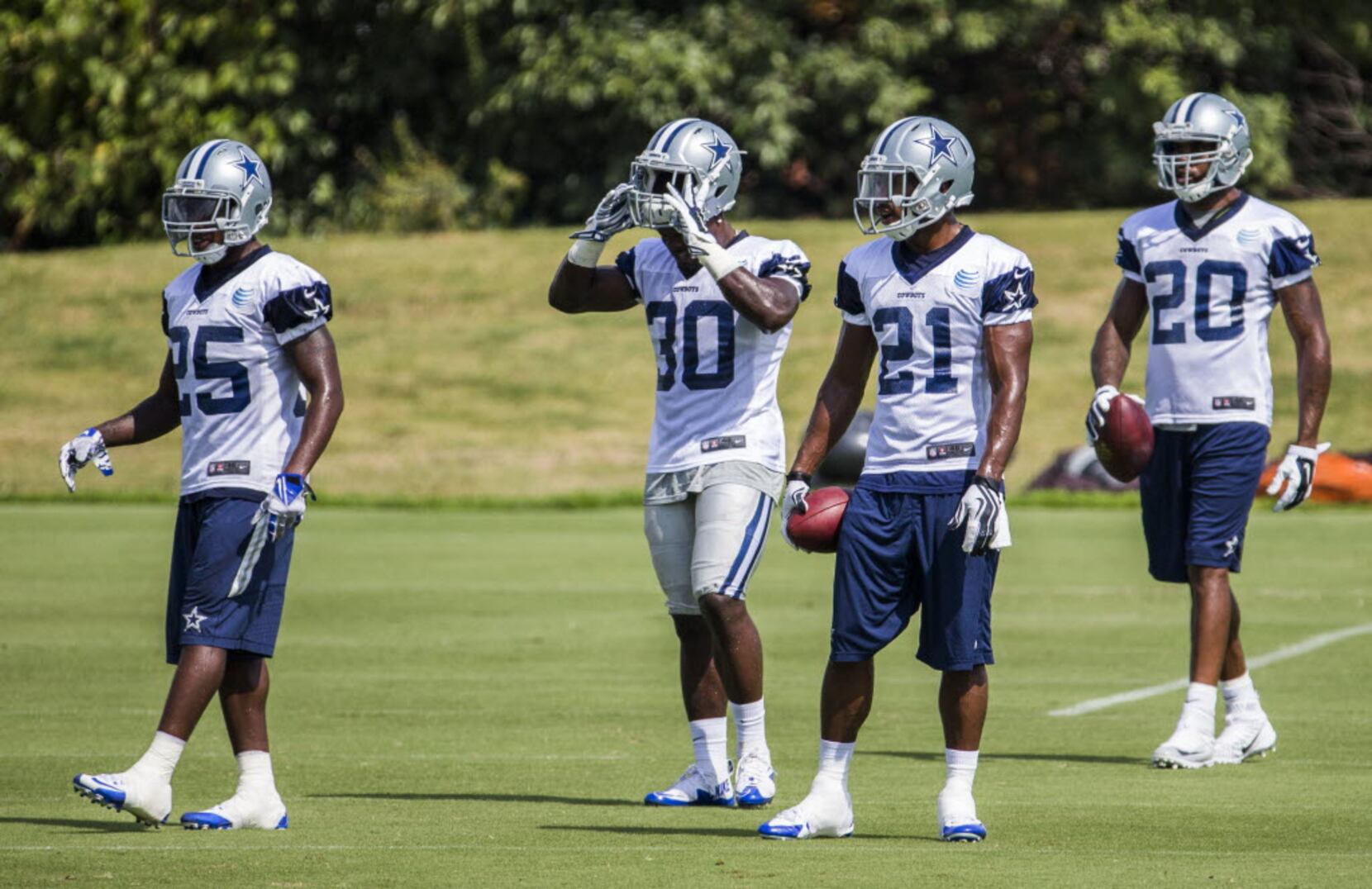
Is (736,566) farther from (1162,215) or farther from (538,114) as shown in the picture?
(538,114)

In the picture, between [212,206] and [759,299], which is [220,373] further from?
[759,299]

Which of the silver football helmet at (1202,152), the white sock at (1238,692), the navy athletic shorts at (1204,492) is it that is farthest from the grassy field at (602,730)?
the silver football helmet at (1202,152)

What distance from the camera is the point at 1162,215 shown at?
9250 millimetres

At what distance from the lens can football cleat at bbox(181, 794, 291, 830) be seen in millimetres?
7223

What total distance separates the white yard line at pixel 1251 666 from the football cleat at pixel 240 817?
162 inches

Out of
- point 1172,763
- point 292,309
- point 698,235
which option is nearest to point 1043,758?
point 1172,763

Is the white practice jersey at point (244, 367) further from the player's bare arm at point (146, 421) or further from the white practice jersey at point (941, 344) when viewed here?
the white practice jersey at point (941, 344)

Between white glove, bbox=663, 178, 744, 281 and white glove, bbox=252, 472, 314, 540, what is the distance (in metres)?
1.47

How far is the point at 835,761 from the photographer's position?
704 centimetres

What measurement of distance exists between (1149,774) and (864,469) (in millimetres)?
Result: 1913

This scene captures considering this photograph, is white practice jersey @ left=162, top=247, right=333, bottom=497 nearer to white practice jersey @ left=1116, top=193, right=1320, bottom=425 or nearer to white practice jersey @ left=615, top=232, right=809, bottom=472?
Answer: white practice jersey @ left=615, top=232, right=809, bottom=472

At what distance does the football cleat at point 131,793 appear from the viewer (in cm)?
685

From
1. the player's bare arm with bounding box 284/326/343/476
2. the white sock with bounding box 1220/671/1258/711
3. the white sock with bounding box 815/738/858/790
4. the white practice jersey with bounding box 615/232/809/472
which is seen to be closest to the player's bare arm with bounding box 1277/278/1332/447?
the white sock with bounding box 1220/671/1258/711

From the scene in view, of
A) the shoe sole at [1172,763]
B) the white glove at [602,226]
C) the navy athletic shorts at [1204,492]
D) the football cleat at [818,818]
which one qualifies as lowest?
the shoe sole at [1172,763]
